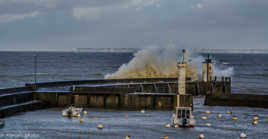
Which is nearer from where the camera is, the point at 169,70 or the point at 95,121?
the point at 95,121

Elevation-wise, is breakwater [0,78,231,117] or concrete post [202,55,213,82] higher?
concrete post [202,55,213,82]

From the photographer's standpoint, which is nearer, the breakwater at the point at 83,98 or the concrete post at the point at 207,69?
the breakwater at the point at 83,98

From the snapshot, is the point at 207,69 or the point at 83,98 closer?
the point at 83,98

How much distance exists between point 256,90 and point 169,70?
19.2m

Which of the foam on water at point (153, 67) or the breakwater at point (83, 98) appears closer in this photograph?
the breakwater at point (83, 98)

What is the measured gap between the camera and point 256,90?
2788 inches

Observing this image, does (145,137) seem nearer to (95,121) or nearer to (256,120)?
(95,121)

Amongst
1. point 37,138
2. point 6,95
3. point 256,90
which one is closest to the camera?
point 37,138

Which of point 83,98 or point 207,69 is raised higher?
point 207,69

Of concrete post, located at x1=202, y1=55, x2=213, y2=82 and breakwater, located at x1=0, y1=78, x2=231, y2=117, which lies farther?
concrete post, located at x1=202, y1=55, x2=213, y2=82

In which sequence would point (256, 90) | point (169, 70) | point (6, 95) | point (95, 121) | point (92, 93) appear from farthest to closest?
1. point (169, 70)
2. point (256, 90)
3. point (92, 93)
4. point (6, 95)
5. point (95, 121)

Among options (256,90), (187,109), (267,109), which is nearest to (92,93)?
(187,109)

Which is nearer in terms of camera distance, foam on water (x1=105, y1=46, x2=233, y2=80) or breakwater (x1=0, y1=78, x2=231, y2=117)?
breakwater (x1=0, y1=78, x2=231, y2=117)

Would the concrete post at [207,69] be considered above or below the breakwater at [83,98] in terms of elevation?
above
